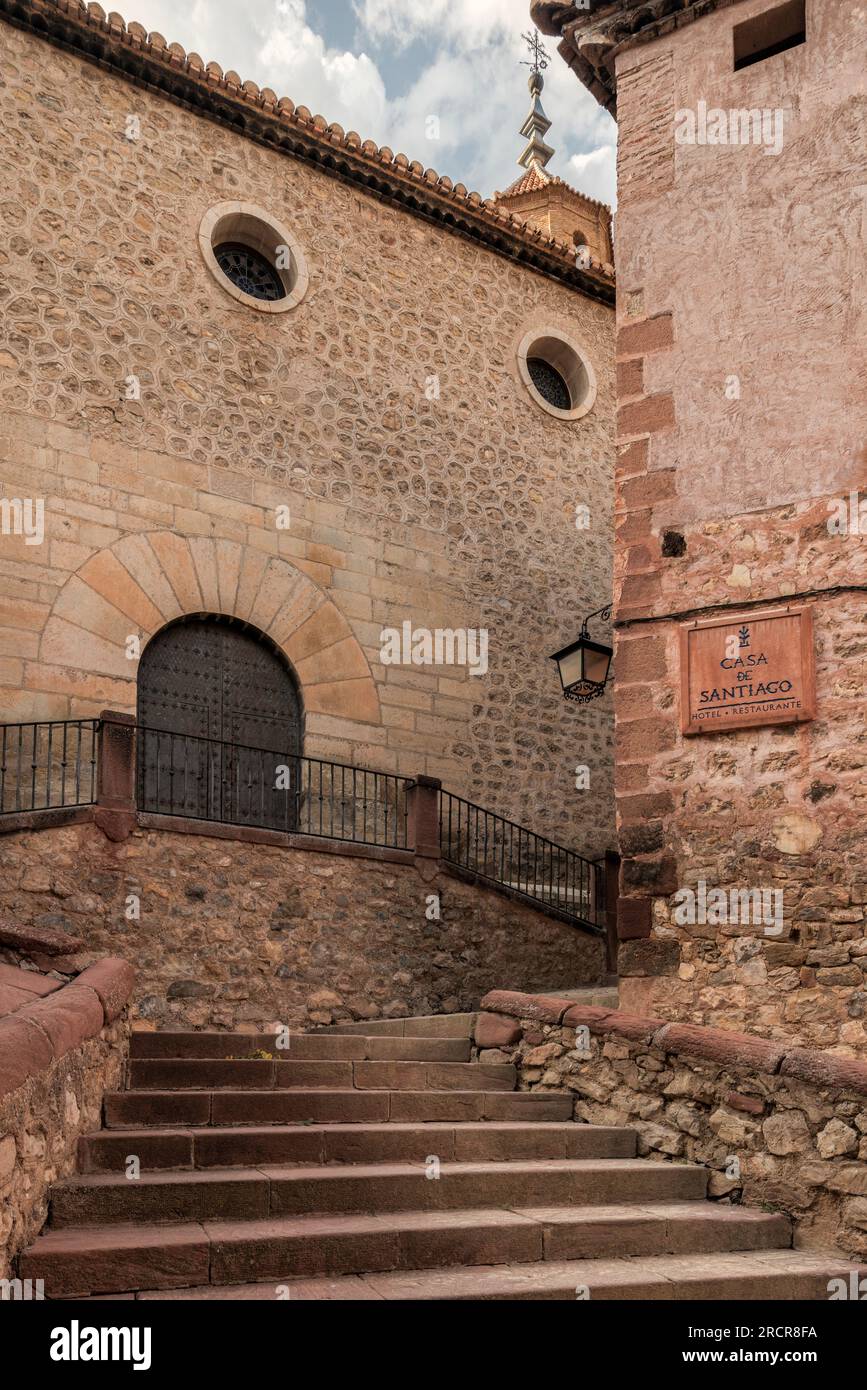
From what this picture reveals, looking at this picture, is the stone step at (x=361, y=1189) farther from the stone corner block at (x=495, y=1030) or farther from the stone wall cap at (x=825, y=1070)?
the stone corner block at (x=495, y=1030)

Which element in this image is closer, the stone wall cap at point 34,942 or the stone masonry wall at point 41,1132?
the stone masonry wall at point 41,1132

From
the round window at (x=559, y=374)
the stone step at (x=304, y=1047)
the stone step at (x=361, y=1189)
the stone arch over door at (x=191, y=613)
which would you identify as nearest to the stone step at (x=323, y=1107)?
the stone step at (x=361, y=1189)

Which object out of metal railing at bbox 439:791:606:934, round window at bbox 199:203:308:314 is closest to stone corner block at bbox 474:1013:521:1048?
metal railing at bbox 439:791:606:934

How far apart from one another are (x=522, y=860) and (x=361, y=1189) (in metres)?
8.25

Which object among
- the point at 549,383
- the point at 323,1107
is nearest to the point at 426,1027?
the point at 323,1107

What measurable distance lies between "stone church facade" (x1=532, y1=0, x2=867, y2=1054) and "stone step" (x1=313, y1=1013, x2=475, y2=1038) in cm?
94

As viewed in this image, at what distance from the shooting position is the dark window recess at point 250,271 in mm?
12484

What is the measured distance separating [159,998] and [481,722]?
4951mm

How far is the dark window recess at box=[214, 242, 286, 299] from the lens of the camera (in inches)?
492

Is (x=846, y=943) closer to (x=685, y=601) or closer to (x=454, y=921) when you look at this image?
(x=685, y=601)

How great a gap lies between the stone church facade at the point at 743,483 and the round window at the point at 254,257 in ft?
16.3

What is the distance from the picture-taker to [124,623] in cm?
1088

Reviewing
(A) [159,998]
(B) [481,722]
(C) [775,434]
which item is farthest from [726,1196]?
(B) [481,722]
